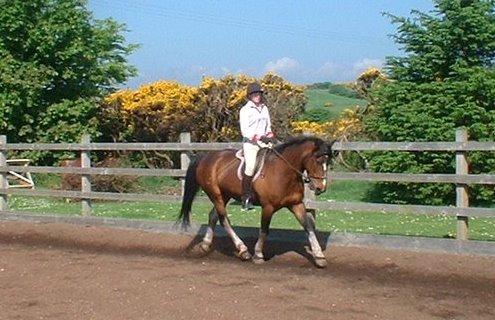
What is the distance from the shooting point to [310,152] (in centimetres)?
1049

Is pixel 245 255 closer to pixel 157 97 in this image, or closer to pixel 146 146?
pixel 146 146

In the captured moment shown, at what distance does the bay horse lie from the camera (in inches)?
410

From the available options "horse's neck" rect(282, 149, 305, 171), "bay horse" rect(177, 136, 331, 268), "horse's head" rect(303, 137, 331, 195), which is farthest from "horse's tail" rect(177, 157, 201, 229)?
"horse's head" rect(303, 137, 331, 195)

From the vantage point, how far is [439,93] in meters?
20.1

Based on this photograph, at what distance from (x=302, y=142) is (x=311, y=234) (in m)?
1.16

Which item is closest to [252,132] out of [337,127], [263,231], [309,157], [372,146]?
[309,157]

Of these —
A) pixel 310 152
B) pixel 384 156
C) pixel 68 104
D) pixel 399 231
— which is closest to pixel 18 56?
pixel 68 104

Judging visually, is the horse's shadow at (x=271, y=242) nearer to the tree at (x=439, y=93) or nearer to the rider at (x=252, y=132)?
the rider at (x=252, y=132)

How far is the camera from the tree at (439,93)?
19.3 m

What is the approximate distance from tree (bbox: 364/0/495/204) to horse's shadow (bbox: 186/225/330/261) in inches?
303

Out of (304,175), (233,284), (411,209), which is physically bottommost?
(233,284)

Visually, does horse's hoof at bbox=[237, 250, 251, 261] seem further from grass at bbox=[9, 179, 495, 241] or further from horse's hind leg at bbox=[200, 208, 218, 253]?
grass at bbox=[9, 179, 495, 241]

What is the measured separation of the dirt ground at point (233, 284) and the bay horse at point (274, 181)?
1.34 ft

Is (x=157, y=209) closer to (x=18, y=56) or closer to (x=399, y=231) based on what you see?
(x=399, y=231)
